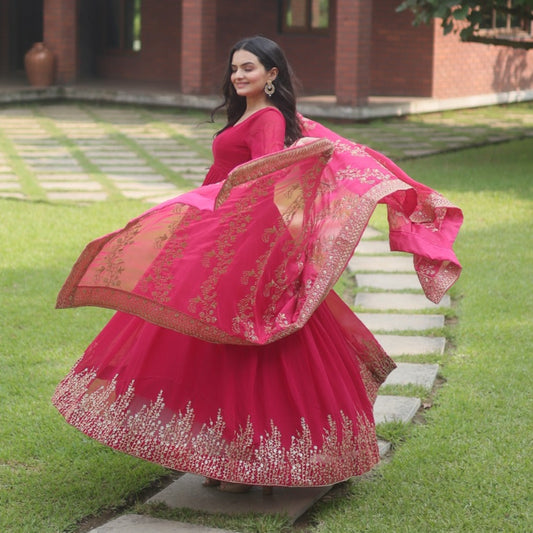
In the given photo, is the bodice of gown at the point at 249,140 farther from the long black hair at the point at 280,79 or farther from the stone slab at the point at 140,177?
the stone slab at the point at 140,177

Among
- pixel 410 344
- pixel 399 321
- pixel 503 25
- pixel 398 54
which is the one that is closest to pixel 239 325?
pixel 410 344

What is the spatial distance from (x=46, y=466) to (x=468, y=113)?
13.8 m

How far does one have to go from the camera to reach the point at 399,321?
5621 mm

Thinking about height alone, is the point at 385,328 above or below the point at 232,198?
below

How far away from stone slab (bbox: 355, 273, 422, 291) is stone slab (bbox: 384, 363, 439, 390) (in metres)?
1.35

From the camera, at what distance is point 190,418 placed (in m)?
3.41

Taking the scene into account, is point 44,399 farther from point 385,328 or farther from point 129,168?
point 129,168

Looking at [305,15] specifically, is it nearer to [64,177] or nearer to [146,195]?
[64,177]

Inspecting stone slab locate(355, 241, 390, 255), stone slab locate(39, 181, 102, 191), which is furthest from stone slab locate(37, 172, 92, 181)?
stone slab locate(355, 241, 390, 255)

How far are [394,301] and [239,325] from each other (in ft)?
9.01

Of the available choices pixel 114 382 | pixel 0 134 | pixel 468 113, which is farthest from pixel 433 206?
pixel 468 113

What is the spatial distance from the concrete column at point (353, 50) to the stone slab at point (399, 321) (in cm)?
950

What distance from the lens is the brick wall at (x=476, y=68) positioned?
17.0 metres

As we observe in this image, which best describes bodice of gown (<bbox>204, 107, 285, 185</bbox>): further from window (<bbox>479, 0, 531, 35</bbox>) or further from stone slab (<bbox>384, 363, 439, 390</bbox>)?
window (<bbox>479, 0, 531, 35</bbox>)
